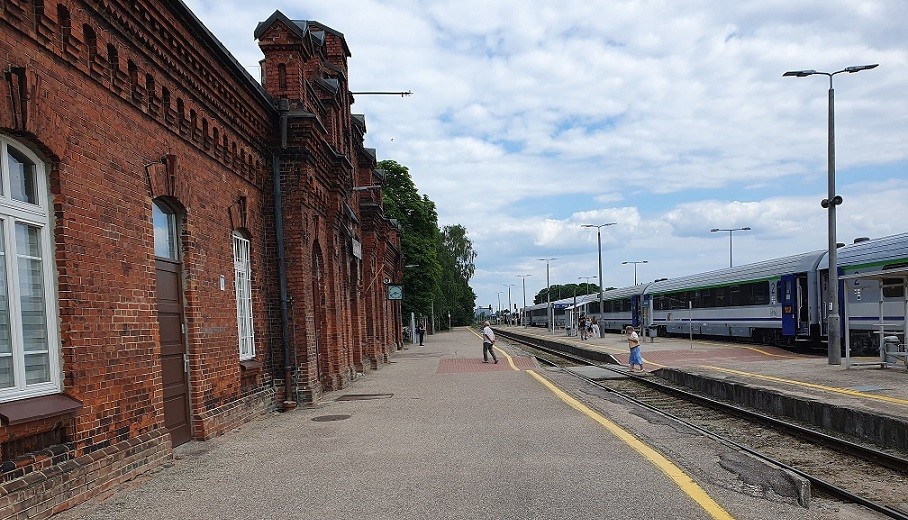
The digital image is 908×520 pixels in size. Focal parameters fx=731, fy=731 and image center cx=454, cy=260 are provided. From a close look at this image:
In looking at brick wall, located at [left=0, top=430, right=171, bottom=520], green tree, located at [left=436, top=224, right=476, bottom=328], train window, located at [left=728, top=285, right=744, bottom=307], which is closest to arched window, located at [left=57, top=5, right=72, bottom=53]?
brick wall, located at [left=0, top=430, right=171, bottom=520]

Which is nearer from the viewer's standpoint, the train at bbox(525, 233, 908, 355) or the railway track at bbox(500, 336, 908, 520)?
the railway track at bbox(500, 336, 908, 520)

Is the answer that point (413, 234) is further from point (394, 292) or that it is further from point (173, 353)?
point (173, 353)

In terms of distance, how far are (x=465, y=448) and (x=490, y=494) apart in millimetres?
2233

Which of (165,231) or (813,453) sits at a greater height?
(165,231)

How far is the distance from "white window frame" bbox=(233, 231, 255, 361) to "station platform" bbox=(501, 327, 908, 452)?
30.4 ft

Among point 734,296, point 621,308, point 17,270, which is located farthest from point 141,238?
point 621,308

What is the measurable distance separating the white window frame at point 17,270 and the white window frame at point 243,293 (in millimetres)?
5036

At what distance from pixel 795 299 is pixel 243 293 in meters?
21.0

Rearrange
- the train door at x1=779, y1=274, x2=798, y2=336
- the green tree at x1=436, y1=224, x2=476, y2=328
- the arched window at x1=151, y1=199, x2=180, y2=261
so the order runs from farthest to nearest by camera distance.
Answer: the green tree at x1=436, y1=224, x2=476, y2=328
the train door at x1=779, y1=274, x2=798, y2=336
the arched window at x1=151, y1=199, x2=180, y2=261

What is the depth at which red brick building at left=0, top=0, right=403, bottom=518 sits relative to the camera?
5684 millimetres

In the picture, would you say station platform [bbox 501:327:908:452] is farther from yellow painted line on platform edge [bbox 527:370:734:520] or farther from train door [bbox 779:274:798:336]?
yellow painted line on platform edge [bbox 527:370:734:520]

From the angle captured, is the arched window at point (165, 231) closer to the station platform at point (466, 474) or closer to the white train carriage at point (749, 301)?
the station platform at point (466, 474)

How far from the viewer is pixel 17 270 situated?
18.7ft

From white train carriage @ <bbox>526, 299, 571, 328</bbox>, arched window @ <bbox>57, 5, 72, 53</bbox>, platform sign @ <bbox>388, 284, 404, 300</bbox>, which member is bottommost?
white train carriage @ <bbox>526, 299, 571, 328</bbox>
